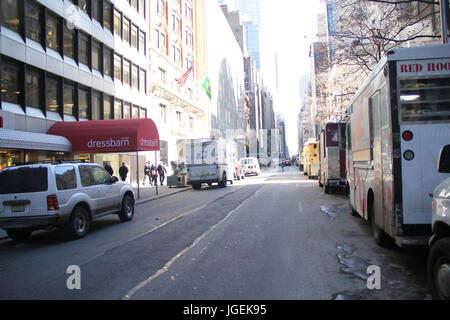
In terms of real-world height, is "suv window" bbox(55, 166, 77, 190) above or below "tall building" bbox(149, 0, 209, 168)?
below

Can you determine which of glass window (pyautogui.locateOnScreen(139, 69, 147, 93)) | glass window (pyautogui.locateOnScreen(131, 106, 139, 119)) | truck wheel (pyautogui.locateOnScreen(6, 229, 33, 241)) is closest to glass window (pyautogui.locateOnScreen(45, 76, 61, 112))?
glass window (pyautogui.locateOnScreen(131, 106, 139, 119))

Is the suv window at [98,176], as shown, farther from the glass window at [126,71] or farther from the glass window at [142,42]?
the glass window at [142,42]

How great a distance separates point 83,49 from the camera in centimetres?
2233

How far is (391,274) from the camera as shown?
4965 millimetres

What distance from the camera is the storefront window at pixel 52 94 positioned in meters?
19.0

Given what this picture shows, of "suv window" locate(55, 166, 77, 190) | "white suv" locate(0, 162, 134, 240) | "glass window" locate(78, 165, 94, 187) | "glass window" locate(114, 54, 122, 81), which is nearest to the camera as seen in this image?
"white suv" locate(0, 162, 134, 240)

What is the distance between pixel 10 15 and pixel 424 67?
18.1 metres

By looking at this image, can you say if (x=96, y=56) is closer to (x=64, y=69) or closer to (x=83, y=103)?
(x=83, y=103)

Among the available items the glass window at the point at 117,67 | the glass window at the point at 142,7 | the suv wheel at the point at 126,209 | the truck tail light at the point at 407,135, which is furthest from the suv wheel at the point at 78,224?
the glass window at the point at 142,7

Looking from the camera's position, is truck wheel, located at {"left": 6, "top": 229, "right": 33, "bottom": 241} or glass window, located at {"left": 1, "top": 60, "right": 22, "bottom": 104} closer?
truck wheel, located at {"left": 6, "top": 229, "right": 33, "bottom": 241}

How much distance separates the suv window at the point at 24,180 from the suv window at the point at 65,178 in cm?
27

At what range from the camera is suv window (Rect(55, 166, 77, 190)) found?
26.2 ft

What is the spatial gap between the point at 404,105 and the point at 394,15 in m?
14.0

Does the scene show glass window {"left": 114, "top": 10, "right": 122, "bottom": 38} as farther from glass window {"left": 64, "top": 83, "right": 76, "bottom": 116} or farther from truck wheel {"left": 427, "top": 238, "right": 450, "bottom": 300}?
truck wheel {"left": 427, "top": 238, "right": 450, "bottom": 300}
